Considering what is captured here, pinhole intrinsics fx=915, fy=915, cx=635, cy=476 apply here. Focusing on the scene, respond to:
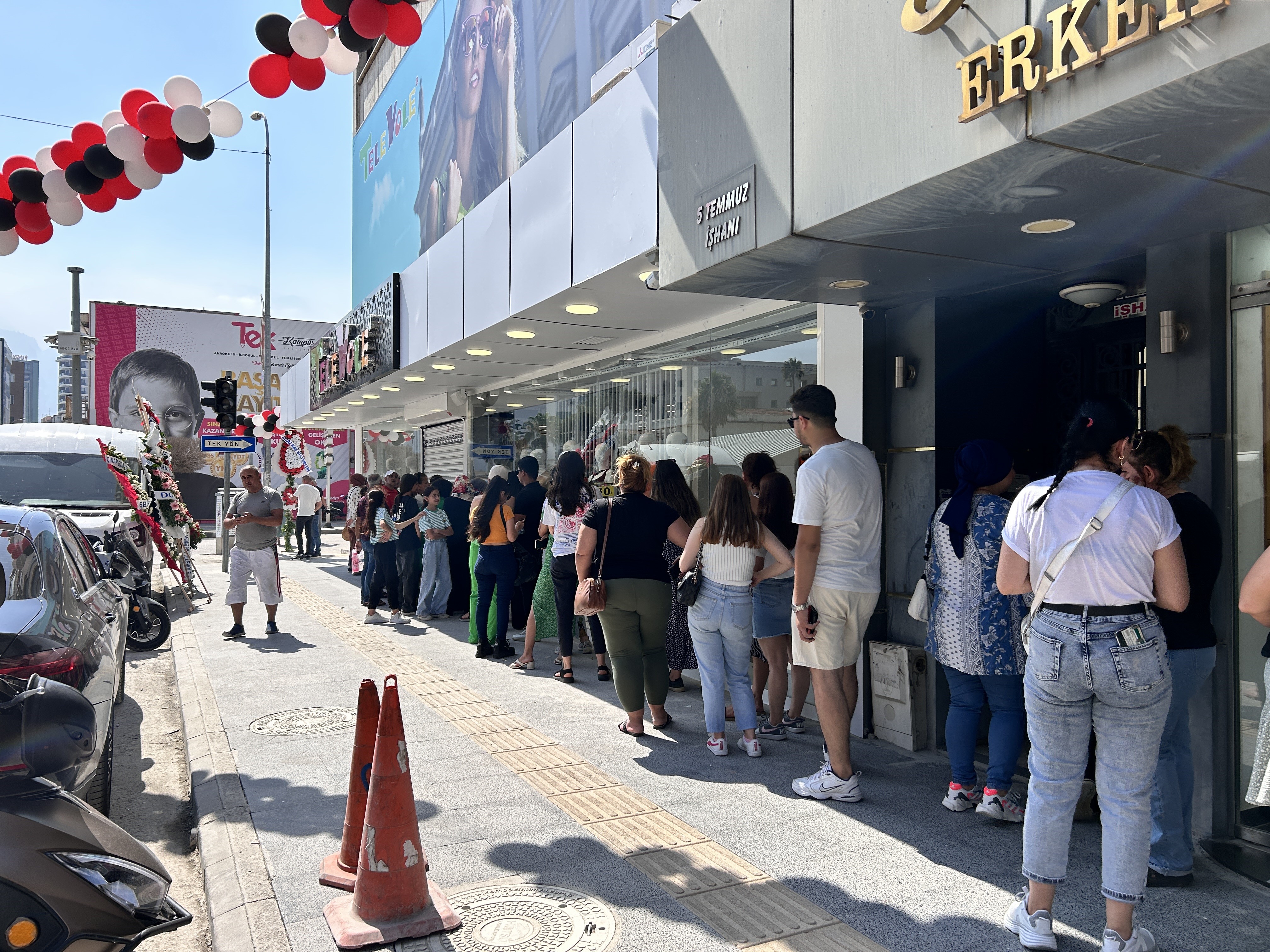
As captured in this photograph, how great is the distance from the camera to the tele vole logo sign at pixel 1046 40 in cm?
271

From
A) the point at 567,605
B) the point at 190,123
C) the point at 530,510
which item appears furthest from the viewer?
the point at 530,510

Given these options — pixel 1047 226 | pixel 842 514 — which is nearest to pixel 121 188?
pixel 842 514

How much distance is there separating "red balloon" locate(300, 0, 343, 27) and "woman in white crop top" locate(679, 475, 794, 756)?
11.8 ft

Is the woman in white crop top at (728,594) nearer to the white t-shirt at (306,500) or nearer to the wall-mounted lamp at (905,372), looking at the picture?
the wall-mounted lamp at (905,372)

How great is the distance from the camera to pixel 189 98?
6.24 meters

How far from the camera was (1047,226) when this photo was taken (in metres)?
4.08

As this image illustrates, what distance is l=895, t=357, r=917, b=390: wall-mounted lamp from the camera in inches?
229

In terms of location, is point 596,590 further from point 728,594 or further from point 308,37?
point 308,37

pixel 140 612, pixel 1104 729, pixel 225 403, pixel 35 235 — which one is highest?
pixel 35 235

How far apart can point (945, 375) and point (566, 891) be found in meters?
3.76

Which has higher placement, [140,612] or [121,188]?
[121,188]

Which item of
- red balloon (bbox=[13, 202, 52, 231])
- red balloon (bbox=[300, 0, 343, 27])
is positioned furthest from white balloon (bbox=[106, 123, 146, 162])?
red balloon (bbox=[300, 0, 343, 27])

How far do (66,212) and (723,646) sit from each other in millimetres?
5642

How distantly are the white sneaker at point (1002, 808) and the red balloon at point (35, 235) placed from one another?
293 inches
